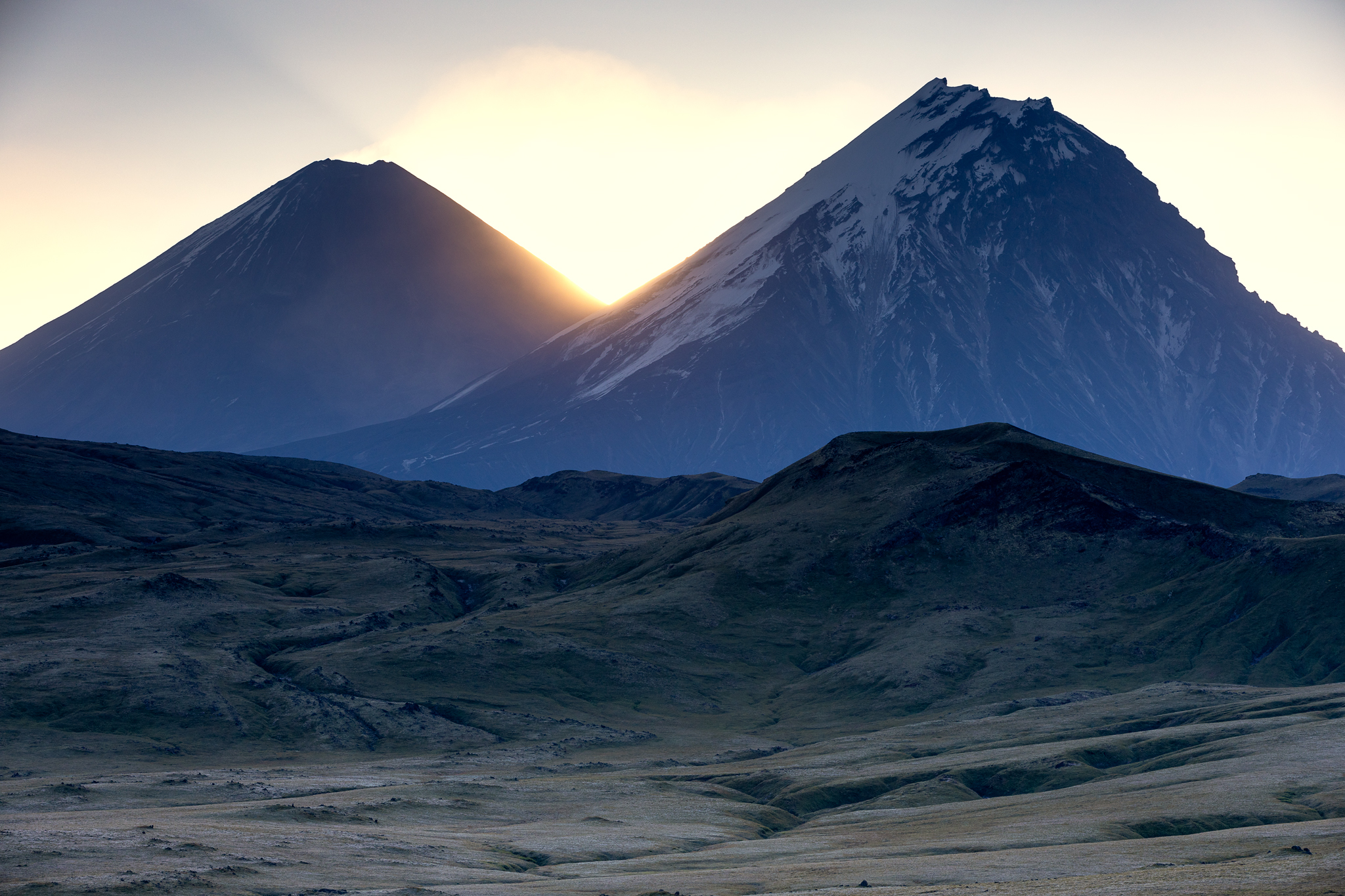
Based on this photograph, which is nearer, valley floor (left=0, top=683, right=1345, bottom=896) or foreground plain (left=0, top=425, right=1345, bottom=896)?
valley floor (left=0, top=683, right=1345, bottom=896)

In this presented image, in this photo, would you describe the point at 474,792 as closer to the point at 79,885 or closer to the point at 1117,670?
the point at 79,885

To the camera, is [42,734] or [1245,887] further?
[42,734]

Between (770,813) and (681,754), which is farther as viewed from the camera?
(681,754)

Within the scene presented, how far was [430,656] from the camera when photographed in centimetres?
18462

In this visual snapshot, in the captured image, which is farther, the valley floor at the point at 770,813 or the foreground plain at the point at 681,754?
the foreground plain at the point at 681,754

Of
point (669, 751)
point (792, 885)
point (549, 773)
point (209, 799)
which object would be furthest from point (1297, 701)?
point (209, 799)

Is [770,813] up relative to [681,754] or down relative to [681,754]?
down

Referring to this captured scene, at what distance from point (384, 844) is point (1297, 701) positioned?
98.6 metres

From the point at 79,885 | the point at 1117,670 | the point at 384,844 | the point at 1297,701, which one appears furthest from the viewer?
the point at 1117,670

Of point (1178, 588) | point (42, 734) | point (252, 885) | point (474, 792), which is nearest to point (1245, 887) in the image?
point (252, 885)

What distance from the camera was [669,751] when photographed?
14812 centimetres

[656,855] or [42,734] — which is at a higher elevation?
[42,734]

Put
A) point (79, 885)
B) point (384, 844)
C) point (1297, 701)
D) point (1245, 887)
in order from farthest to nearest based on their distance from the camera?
point (1297, 701)
point (384, 844)
point (79, 885)
point (1245, 887)

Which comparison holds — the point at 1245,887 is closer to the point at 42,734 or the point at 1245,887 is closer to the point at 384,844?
the point at 384,844
